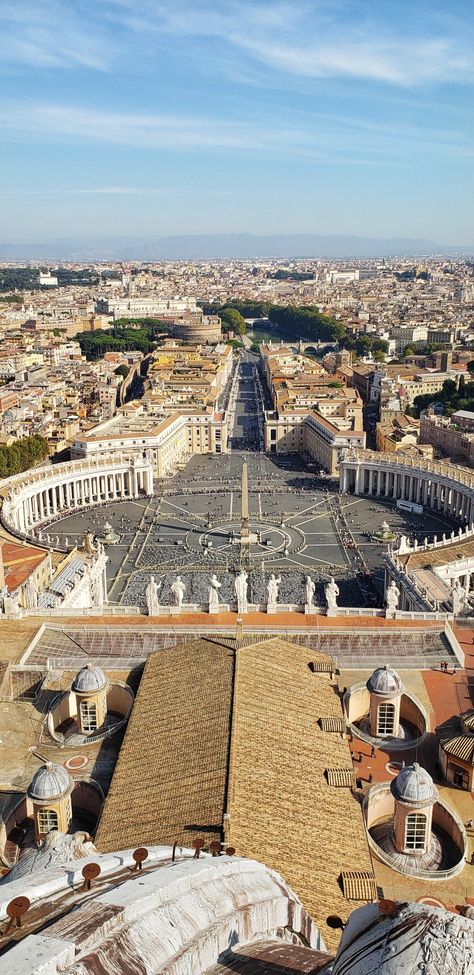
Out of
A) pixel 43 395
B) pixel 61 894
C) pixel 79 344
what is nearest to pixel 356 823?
pixel 61 894

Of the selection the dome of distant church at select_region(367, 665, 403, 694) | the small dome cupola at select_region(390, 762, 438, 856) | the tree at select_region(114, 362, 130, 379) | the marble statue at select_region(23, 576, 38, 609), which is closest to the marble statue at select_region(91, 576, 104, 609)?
the marble statue at select_region(23, 576, 38, 609)

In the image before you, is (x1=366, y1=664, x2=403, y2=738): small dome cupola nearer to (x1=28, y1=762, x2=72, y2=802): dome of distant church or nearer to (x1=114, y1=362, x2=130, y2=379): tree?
(x1=28, y1=762, x2=72, y2=802): dome of distant church

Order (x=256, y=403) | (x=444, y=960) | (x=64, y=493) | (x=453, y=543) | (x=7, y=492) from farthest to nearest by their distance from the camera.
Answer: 1. (x=256, y=403)
2. (x=64, y=493)
3. (x=7, y=492)
4. (x=453, y=543)
5. (x=444, y=960)

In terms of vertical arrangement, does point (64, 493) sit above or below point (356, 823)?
below

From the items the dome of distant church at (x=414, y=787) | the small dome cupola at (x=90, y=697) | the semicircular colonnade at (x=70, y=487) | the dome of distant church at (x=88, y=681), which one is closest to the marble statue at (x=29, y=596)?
the small dome cupola at (x=90, y=697)

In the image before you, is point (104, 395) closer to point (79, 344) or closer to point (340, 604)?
point (79, 344)

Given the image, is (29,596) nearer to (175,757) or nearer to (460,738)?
(175,757)
